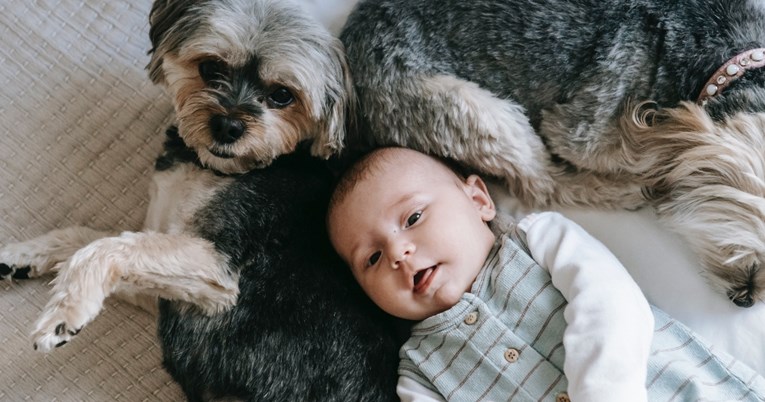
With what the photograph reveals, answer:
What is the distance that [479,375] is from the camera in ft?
5.68

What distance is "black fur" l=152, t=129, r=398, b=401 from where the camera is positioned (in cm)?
175

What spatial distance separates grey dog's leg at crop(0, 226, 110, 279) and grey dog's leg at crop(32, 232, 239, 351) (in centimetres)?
39

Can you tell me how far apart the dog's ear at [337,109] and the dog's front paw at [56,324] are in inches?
28.7

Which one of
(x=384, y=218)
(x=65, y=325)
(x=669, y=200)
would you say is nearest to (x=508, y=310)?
(x=384, y=218)

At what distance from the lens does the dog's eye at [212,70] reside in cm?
180

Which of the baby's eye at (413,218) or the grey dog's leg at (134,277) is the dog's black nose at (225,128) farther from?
the baby's eye at (413,218)

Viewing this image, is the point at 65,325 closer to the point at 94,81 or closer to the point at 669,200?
the point at 94,81

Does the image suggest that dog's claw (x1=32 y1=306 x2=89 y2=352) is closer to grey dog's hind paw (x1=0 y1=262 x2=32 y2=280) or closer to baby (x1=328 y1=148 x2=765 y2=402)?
grey dog's hind paw (x1=0 y1=262 x2=32 y2=280)

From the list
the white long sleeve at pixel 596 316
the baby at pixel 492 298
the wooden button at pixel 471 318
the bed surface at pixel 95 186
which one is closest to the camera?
the white long sleeve at pixel 596 316

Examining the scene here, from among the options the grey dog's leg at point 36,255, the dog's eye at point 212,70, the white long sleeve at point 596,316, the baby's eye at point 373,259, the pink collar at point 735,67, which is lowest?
the grey dog's leg at point 36,255

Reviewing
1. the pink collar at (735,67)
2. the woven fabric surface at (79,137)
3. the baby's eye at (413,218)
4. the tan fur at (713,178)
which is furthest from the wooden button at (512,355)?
the woven fabric surface at (79,137)

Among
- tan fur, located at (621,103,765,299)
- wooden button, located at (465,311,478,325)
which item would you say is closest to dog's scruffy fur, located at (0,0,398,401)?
wooden button, located at (465,311,478,325)

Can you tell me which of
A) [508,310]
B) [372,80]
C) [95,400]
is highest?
[372,80]

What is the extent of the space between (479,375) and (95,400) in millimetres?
1047
